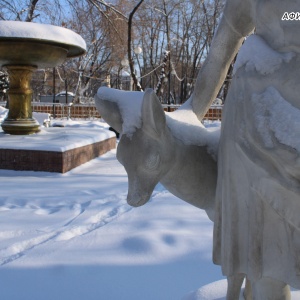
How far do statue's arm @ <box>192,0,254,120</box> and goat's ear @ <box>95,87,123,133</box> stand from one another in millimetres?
436

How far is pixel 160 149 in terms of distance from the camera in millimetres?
1454

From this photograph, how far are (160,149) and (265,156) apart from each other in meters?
0.39

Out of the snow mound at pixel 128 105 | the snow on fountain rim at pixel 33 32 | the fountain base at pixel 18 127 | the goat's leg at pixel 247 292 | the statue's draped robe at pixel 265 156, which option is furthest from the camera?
the fountain base at pixel 18 127

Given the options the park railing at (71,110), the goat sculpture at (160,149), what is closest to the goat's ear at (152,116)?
the goat sculpture at (160,149)

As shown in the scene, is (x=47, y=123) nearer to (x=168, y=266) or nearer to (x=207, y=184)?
(x=168, y=266)

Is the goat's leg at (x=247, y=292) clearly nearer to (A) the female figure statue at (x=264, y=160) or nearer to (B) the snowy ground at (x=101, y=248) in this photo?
(B) the snowy ground at (x=101, y=248)

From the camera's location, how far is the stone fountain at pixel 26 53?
6.72 meters

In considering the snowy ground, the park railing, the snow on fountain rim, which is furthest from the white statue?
the park railing

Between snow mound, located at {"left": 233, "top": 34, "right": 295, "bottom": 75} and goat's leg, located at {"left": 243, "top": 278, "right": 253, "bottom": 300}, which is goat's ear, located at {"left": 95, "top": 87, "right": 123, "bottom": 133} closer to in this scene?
snow mound, located at {"left": 233, "top": 34, "right": 295, "bottom": 75}

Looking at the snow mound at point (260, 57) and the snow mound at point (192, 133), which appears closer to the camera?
the snow mound at point (260, 57)

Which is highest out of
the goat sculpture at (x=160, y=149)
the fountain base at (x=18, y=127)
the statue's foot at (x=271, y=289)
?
the goat sculpture at (x=160, y=149)

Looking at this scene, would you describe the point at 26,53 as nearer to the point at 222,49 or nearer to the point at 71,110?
the point at 222,49

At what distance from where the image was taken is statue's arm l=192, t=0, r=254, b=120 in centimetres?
160

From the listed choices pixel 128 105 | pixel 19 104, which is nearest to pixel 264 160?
pixel 128 105
